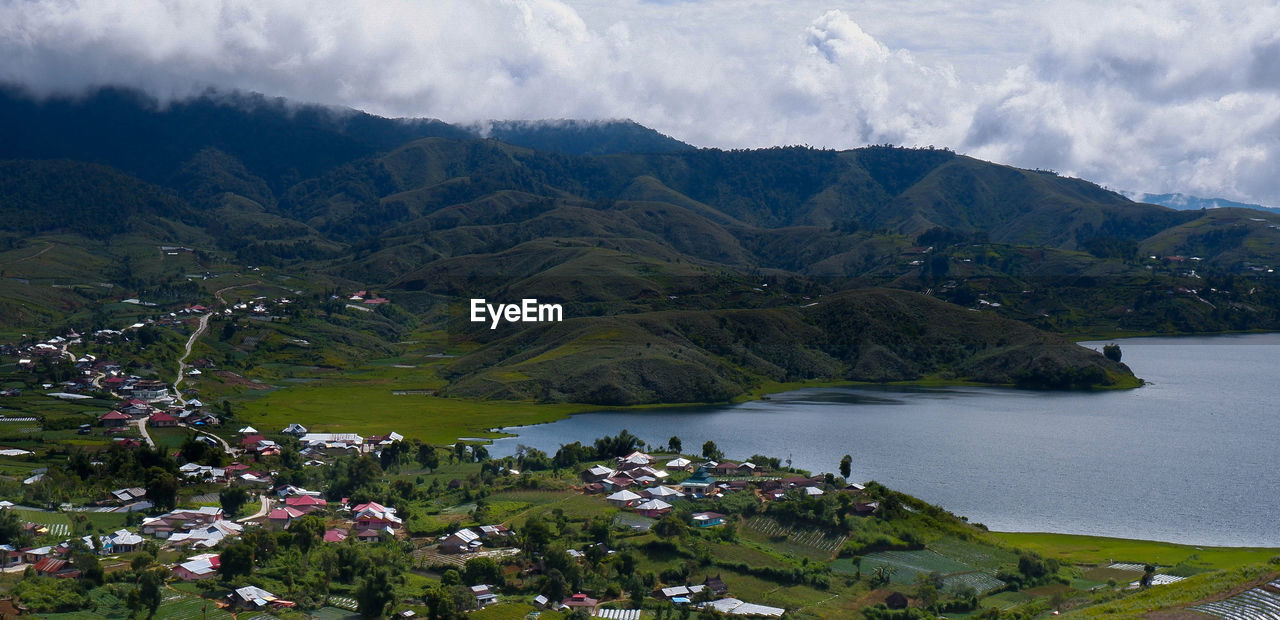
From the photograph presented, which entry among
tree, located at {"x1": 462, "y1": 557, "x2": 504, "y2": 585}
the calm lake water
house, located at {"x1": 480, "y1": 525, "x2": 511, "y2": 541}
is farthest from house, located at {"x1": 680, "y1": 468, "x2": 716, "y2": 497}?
tree, located at {"x1": 462, "y1": 557, "x2": 504, "y2": 585}

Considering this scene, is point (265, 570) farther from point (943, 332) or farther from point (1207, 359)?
point (1207, 359)

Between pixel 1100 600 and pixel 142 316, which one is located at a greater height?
pixel 142 316

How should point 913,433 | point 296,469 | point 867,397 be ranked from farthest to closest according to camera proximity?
point 867,397
point 913,433
point 296,469

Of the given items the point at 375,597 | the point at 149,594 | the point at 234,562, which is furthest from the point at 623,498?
the point at 149,594

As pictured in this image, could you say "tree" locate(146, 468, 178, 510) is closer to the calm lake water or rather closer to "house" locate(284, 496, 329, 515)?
"house" locate(284, 496, 329, 515)

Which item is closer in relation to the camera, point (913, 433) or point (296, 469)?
point (296, 469)

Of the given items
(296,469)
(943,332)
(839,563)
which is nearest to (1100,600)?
(839,563)

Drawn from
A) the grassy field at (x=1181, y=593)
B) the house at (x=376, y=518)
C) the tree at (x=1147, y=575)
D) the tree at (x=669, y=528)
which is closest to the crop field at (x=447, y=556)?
the house at (x=376, y=518)

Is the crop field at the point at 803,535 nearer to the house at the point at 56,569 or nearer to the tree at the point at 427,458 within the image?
the tree at the point at 427,458
